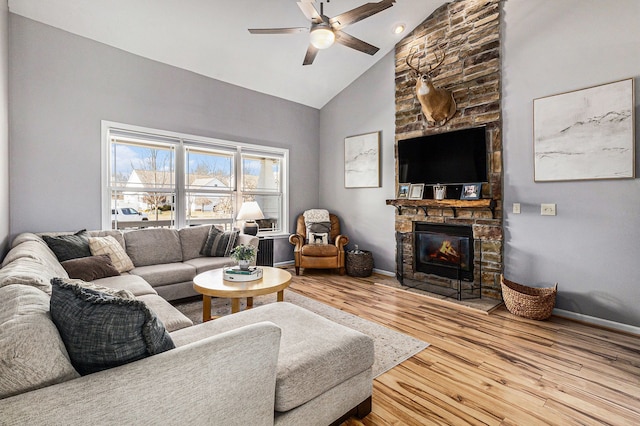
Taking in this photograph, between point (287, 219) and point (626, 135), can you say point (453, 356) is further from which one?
point (287, 219)

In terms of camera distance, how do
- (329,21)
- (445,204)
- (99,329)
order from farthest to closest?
(445,204) < (329,21) < (99,329)

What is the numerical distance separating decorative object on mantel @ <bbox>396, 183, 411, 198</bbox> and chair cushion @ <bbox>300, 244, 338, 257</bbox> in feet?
4.37

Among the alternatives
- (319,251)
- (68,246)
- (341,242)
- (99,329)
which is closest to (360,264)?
(341,242)

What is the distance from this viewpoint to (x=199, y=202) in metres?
4.70

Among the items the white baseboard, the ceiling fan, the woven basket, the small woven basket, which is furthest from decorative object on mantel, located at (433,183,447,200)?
the ceiling fan

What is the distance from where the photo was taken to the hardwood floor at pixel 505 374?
5.81ft

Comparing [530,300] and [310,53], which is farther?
[310,53]

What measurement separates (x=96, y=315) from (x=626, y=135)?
13.5 ft

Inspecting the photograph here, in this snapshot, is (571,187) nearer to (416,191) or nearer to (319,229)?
(416,191)

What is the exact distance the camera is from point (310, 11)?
2791 mm

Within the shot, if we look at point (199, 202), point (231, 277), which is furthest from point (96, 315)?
point (199, 202)

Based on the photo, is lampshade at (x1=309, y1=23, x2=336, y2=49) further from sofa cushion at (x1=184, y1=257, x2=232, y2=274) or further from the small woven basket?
the small woven basket

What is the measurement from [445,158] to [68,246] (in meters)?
4.41

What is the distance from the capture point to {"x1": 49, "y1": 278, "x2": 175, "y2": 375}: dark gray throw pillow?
96cm
